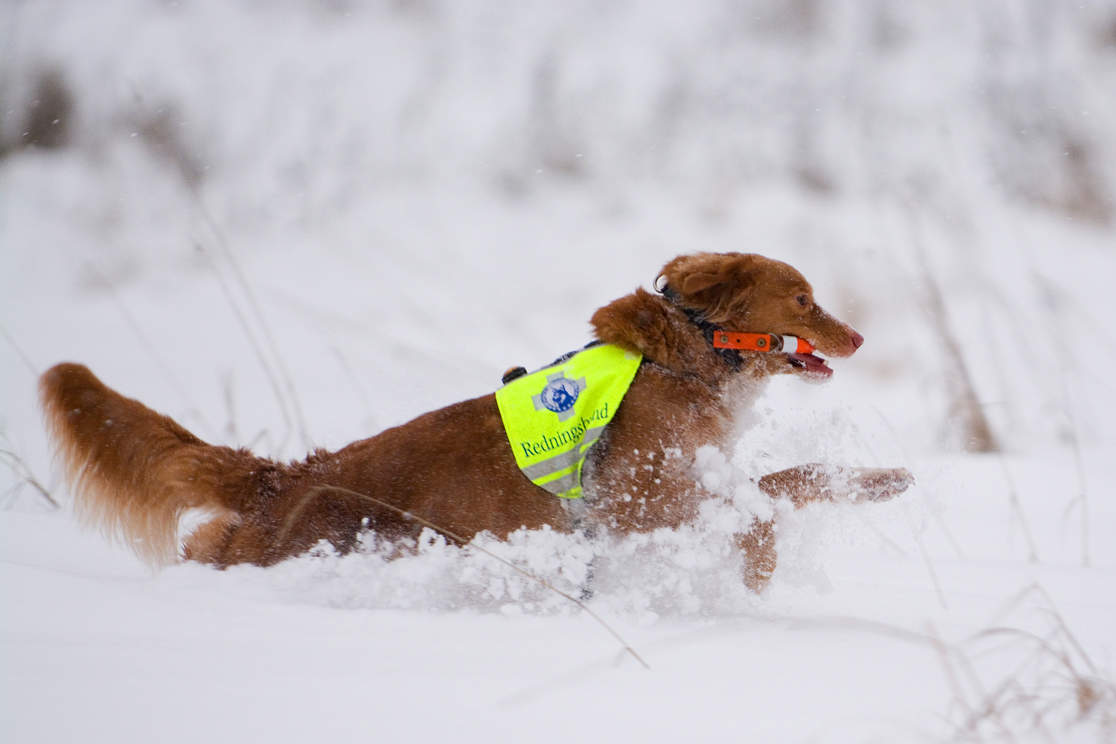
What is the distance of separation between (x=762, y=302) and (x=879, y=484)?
0.68m

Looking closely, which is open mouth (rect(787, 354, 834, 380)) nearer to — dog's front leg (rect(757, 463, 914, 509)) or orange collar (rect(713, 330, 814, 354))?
orange collar (rect(713, 330, 814, 354))

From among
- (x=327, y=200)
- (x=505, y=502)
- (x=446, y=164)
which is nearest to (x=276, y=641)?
(x=505, y=502)

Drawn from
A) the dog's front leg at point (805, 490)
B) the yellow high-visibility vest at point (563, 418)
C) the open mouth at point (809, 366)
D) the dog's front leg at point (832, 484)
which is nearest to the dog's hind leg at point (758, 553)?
the dog's front leg at point (805, 490)

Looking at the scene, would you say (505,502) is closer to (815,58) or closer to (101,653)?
(101,653)

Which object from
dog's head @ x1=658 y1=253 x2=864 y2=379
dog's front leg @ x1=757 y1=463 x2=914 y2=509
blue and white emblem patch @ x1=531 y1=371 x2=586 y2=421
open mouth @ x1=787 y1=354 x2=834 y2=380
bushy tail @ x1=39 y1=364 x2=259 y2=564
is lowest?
bushy tail @ x1=39 y1=364 x2=259 y2=564

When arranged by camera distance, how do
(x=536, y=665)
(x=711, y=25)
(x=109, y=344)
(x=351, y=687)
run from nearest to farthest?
(x=351, y=687)
(x=536, y=665)
(x=109, y=344)
(x=711, y=25)

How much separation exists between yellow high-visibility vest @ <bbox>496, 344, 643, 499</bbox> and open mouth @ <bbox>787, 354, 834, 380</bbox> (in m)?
0.58

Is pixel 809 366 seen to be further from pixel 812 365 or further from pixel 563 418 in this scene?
pixel 563 418

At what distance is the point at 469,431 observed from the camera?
2.54 m

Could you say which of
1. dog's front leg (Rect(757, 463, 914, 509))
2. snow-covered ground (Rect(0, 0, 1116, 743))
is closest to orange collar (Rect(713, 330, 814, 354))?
snow-covered ground (Rect(0, 0, 1116, 743))

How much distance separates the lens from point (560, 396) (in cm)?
245

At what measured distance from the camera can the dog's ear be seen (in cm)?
259

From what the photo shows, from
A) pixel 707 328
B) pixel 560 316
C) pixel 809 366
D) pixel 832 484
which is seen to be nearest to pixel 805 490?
pixel 832 484

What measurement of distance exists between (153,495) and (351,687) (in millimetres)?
1390
